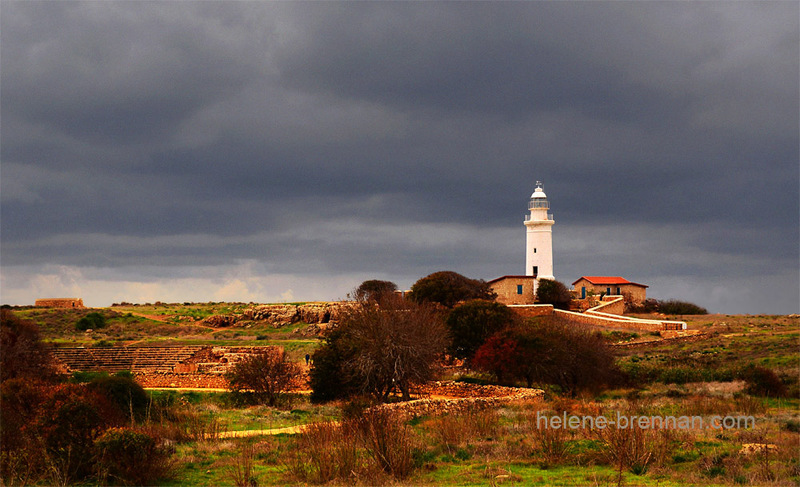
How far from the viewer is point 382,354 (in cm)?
2511

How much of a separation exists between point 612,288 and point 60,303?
55001mm

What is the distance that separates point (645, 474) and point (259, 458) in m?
7.79

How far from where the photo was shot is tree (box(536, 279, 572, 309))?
5841cm

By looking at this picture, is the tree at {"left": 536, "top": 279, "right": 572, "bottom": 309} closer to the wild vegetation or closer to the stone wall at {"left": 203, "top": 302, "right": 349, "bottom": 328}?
the stone wall at {"left": 203, "top": 302, "right": 349, "bottom": 328}

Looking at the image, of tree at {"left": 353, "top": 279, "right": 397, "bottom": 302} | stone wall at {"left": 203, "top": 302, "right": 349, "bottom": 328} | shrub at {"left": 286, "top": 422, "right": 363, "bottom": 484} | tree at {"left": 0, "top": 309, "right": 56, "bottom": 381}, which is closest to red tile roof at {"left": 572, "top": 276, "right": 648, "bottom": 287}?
tree at {"left": 353, "top": 279, "right": 397, "bottom": 302}

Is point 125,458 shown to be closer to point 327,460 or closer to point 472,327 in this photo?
point 327,460

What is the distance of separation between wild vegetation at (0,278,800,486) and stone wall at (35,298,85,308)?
3352 cm

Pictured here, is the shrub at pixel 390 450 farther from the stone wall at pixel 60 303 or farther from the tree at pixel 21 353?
the stone wall at pixel 60 303

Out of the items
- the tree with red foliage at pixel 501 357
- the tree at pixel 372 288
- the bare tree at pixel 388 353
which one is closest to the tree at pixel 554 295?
the tree at pixel 372 288

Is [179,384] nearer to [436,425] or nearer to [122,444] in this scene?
[436,425]

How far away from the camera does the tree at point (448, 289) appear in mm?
53406

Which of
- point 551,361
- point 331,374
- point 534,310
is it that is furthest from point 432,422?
point 534,310

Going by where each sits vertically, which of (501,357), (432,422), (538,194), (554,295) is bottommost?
(432,422)

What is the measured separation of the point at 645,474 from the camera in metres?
12.0
